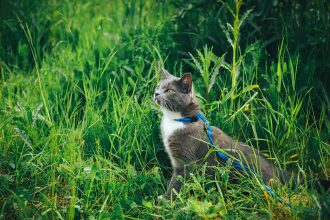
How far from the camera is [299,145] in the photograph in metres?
3.12

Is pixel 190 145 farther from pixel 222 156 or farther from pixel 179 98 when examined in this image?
pixel 179 98

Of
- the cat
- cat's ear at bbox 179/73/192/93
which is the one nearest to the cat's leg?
the cat

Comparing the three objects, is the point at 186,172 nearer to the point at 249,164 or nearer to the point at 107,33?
the point at 249,164

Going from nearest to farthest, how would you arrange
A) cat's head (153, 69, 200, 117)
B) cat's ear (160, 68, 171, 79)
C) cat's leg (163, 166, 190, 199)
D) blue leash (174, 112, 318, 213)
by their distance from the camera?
blue leash (174, 112, 318, 213) → cat's leg (163, 166, 190, 199) → cat's head (153, 69, 200, 117) → cat's ear (160, 68, 171, 79)

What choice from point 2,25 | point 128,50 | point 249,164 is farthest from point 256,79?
point 2,25

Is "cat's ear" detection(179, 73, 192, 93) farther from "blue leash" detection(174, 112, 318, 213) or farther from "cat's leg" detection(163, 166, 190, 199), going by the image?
"cat's leg" detection(163, 166, 190, 199)

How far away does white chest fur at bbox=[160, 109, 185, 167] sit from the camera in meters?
2.88

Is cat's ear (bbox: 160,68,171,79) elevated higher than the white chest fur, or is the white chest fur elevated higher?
cat's ear (bbox: 160,68,171,79)

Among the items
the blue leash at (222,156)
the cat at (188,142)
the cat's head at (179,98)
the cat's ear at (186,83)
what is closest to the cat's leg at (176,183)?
the cat at (188,142)

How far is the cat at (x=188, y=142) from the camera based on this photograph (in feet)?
9.06

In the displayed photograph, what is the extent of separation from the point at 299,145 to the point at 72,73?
6.72 feet

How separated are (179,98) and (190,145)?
1.12 feet

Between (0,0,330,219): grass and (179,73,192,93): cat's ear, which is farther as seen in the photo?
(179,73,192,93): cat's ear

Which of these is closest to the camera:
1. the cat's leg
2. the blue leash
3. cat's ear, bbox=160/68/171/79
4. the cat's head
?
the blue leash
